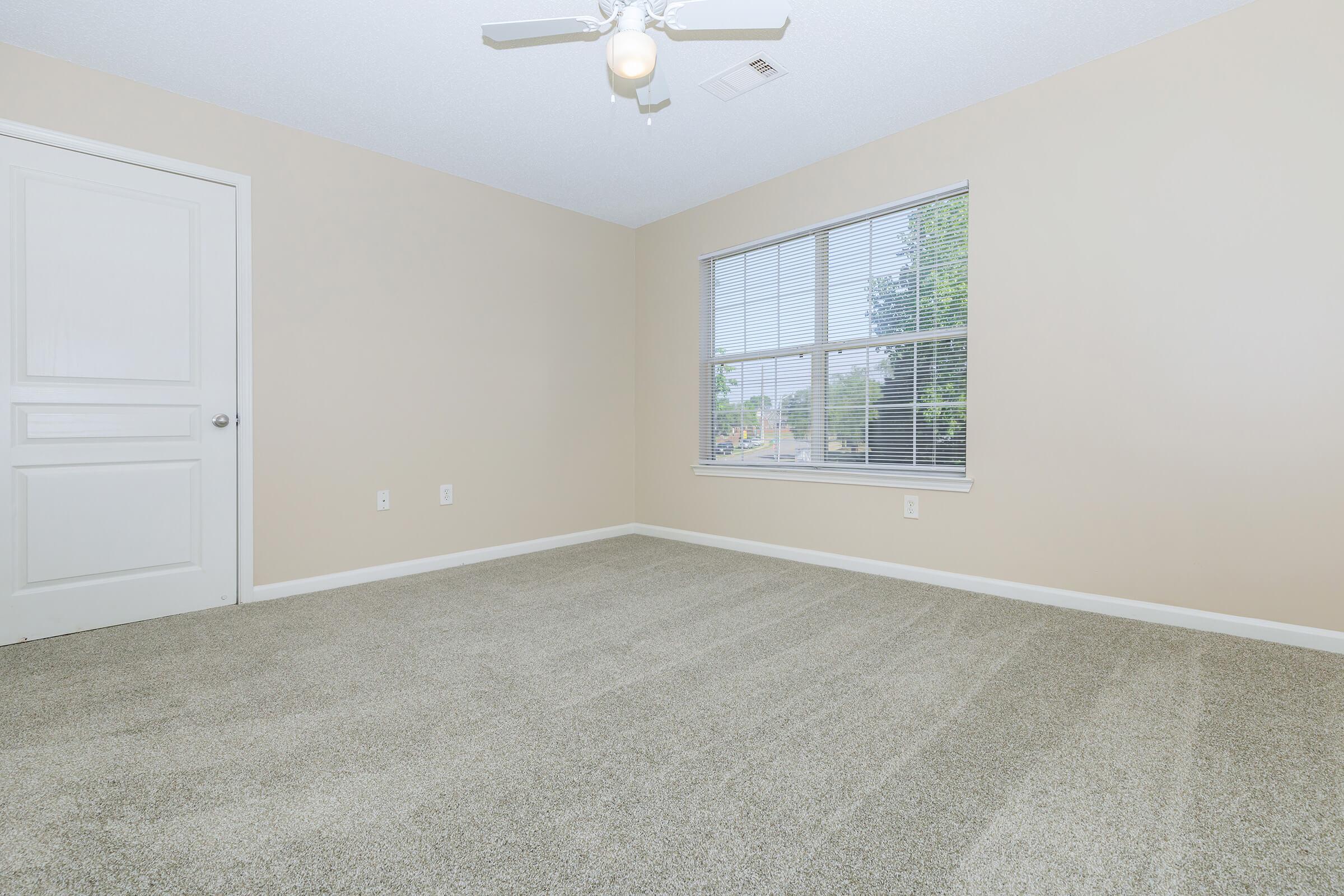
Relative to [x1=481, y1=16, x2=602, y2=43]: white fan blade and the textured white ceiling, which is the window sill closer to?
the textured white ceiling

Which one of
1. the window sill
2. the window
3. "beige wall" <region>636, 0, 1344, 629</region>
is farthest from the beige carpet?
the window

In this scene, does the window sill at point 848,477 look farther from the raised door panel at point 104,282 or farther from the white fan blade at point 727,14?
the raised door panel at point 104,282

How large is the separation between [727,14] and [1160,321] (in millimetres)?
2127

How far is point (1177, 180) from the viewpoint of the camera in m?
2.44

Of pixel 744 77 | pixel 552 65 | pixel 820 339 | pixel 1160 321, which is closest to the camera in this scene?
pixel 1160 321

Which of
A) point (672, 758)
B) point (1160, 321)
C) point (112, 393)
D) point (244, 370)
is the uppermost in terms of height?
point (1160, 321)

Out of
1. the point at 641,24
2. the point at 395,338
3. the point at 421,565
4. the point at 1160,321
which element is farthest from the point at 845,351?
the point at 421,565

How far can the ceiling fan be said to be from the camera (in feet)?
6.19

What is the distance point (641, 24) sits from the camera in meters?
1.94

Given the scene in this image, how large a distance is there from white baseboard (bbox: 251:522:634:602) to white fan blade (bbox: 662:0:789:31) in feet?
9.88

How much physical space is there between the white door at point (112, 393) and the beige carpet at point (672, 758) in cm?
27

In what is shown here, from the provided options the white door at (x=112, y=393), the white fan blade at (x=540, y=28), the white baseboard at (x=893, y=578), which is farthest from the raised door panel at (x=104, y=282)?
the white fan blade at (x=540, y=28)

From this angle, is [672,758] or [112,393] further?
[112,393]

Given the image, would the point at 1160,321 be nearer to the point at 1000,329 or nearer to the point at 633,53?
the point at 1000,329
